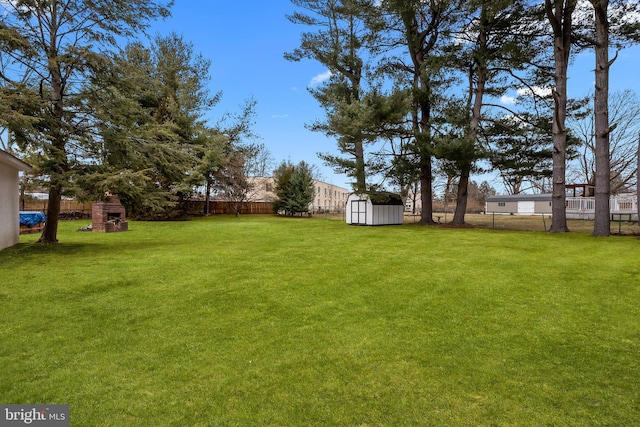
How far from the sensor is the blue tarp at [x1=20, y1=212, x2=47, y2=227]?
12.8 metres

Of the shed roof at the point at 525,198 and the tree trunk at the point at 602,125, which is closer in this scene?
the tree trunk at the point at 602,125

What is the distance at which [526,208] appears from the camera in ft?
116

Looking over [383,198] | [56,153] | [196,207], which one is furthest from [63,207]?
[383,198]

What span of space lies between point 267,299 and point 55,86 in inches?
329

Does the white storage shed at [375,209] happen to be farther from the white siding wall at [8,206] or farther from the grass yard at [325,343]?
the white siding wall at [8,206]

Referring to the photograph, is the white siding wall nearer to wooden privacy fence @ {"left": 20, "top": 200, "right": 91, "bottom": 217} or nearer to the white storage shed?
the white storage shed

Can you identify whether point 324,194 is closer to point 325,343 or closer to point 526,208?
point 526,208

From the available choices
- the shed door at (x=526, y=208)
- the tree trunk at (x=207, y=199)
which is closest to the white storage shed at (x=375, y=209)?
the tree trunk at (x=207, y=199)

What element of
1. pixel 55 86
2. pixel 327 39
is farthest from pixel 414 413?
pixel 327 39

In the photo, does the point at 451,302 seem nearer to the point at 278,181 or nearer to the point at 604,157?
the point at 604,157

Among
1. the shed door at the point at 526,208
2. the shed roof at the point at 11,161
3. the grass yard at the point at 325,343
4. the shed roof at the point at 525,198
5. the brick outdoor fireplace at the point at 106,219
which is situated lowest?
the grass yard at the point at 325,343

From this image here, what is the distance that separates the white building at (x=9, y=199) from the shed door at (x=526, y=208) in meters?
39.9

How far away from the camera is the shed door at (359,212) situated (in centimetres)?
1741

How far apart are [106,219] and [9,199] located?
17.8 feet
